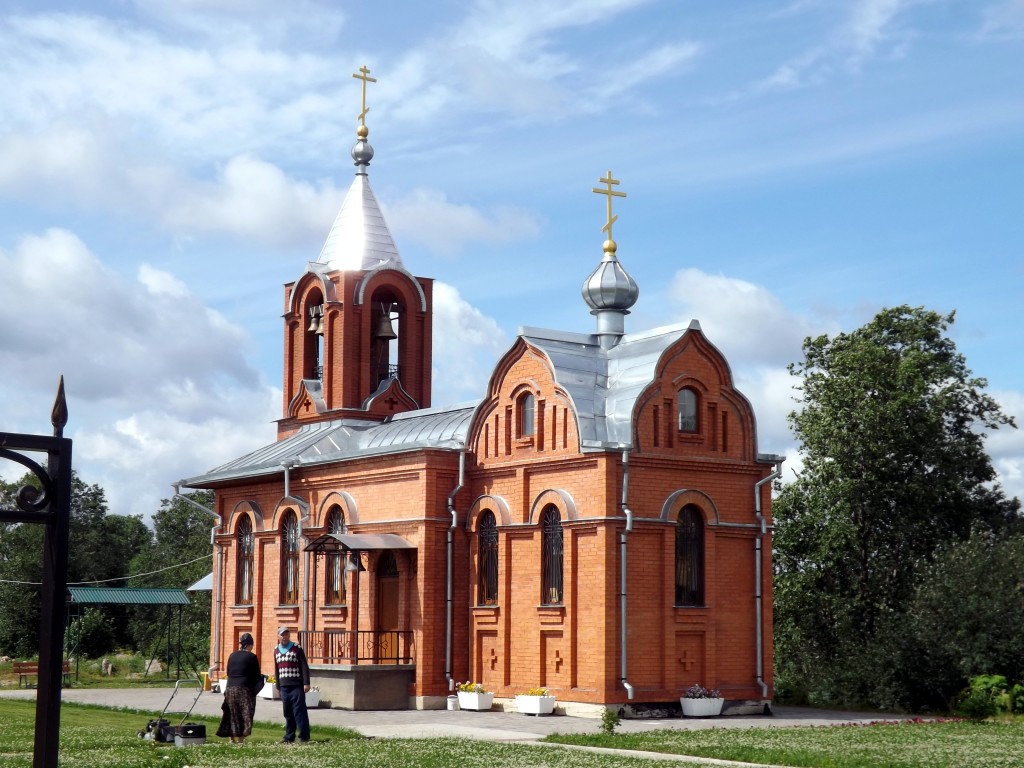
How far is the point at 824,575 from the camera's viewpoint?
96.5 feet

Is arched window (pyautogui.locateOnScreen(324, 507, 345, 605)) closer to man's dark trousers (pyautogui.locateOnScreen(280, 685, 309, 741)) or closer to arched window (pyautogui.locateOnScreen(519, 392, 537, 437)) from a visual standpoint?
arched window (pyautogui.locateOnScreen(519, 392, 537, 437))

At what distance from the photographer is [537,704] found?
2158 cm

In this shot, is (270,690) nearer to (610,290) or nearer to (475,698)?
(475,698)

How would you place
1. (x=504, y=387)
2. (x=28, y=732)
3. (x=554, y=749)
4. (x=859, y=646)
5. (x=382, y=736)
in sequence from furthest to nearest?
(x=859, y=646)
(x=504, y=387)
(x=382, y=736)
(x=28, y=732)
(x=554, y=749)

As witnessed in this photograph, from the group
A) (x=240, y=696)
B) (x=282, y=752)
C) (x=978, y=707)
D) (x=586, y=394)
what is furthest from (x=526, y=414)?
(x=282, y=752)

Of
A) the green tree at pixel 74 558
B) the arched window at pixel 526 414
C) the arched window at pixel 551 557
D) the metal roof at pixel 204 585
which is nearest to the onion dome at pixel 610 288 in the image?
the arched window at pixel 526 414

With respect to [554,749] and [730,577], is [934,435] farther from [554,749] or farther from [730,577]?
[554,749]

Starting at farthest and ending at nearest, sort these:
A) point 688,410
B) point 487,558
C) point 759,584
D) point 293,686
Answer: point 487,558
point 759,584
point 688,410
point 293,686

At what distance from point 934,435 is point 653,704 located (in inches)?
430

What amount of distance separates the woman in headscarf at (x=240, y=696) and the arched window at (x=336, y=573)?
9.26m

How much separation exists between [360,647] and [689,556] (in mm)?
6253

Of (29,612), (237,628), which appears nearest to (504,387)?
(237,628)

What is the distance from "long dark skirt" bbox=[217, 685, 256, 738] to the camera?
16172 millimetres

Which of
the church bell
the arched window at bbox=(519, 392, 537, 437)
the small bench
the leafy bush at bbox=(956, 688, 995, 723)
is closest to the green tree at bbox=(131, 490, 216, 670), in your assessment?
the small bench
